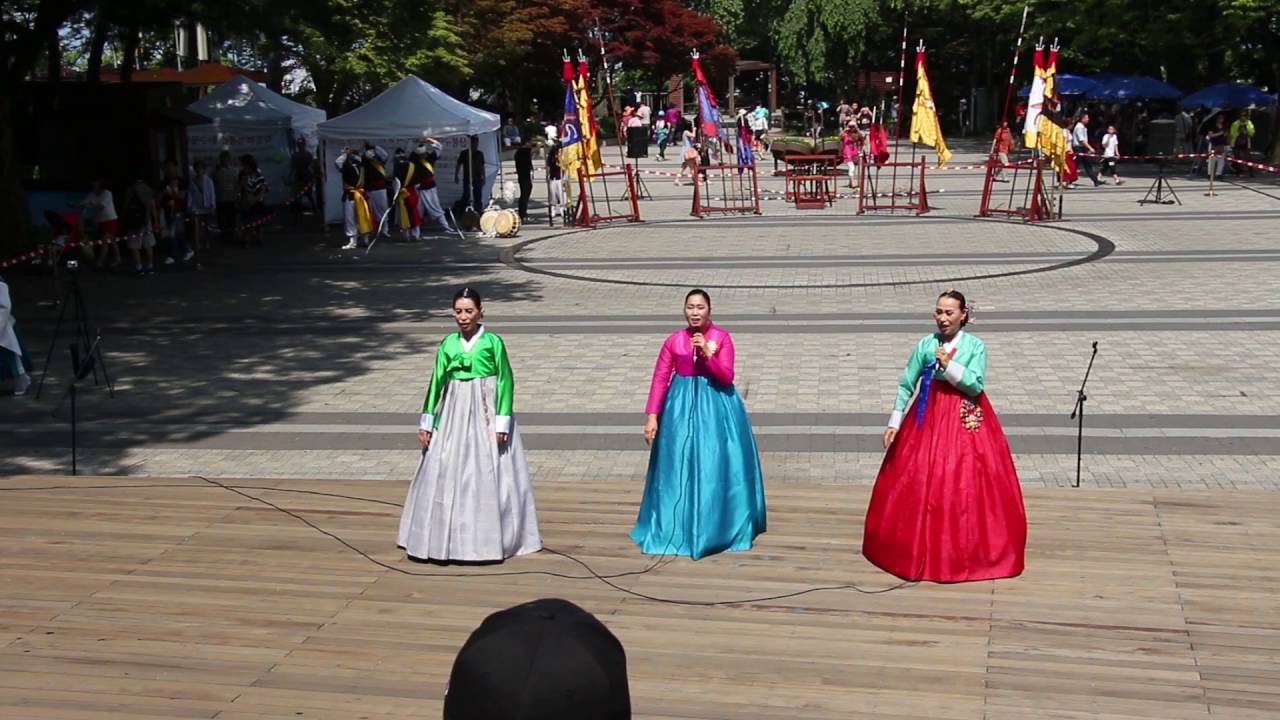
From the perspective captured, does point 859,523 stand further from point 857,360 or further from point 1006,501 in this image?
point 857,360

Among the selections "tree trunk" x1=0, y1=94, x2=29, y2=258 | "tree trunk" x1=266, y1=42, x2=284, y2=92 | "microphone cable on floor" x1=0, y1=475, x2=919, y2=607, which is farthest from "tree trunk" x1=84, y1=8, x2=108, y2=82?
"microphone cable on floor" x1=0, y1=475, x2=919, y2=607

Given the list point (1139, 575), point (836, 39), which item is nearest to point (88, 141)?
point (1139, 575)

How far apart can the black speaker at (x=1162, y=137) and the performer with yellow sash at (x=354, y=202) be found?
83.9ft

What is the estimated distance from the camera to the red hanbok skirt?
24.2ft

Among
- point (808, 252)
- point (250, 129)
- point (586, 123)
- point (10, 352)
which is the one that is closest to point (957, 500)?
point (10, 352)

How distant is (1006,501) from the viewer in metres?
7.41

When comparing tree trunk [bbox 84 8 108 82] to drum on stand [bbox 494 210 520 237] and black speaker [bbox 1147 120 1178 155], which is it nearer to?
drum on stand [bbox 494 210 520 237]

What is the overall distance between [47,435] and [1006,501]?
8790 mm

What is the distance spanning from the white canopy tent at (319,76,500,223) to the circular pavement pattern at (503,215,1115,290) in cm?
311

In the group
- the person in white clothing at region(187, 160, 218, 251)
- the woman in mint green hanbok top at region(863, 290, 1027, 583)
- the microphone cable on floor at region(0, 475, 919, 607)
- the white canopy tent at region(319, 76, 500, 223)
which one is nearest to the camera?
the microphone cable on floor at region(0, 475, 919, 607)

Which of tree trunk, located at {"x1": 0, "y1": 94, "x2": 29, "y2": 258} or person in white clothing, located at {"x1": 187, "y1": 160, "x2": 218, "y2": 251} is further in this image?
person in white clothing, located at {"x1": 187, "y1": 160, "x2": 218, "y2": 251}

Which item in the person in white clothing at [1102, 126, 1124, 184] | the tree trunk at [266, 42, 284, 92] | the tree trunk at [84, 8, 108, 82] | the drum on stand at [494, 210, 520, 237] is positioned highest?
the tree trunk at [266, 42, 284, 92]

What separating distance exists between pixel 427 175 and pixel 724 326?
12.2m

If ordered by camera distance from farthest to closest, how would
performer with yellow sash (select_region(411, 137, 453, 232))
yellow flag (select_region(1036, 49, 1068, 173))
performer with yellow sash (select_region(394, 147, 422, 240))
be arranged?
performer with yellow sash (select_region(411, 137, 453, 232)) < performer with yellow sash (select_region(394, 147, 422, 240)) < yellow flag (select_region(1036, 49, 1068, 173))
